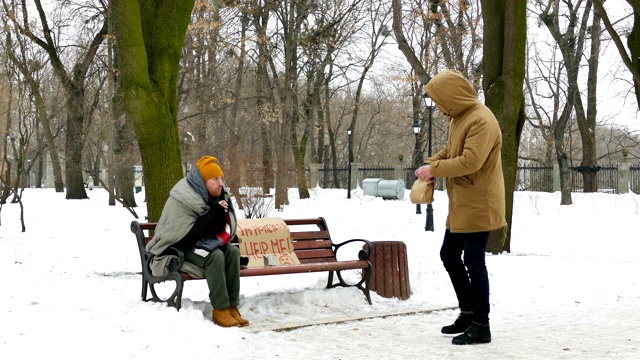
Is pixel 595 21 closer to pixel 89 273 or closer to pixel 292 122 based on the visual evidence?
pixel 292 122

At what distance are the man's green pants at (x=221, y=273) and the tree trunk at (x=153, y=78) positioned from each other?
329cm

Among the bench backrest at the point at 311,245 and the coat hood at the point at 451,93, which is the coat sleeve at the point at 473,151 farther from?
the bench backrest at the point at 311,245

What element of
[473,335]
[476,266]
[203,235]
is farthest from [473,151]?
[203,235]

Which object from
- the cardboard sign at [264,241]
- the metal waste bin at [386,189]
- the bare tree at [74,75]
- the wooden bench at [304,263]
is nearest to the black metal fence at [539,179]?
the metal waste bin at [386,189]

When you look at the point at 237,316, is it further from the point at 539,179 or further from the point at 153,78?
the point at 539,179

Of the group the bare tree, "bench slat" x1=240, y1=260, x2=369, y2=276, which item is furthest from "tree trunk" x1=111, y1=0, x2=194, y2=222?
the bare tree

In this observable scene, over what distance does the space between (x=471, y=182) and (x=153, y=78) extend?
17.4 ft

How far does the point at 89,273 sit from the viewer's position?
34.0ft

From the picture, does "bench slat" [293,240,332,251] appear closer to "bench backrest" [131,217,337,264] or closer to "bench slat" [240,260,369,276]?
"bench backrest" [131,217,337,264]

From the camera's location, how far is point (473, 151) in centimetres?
559

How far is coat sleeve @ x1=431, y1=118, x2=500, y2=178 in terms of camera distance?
5.60 metres

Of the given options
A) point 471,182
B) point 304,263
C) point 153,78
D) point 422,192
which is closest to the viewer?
point 471,182

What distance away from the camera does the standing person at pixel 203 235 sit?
6.42 metres

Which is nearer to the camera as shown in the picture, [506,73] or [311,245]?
[311,245]
